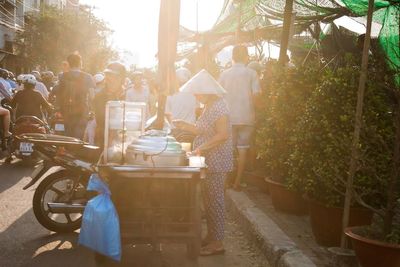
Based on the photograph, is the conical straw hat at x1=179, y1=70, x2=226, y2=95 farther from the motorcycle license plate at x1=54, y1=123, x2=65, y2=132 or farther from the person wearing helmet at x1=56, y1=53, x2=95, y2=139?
the motorcycle license plate at x1=54, y1=123, x2=65, y2=132

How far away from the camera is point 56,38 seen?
4781 cm

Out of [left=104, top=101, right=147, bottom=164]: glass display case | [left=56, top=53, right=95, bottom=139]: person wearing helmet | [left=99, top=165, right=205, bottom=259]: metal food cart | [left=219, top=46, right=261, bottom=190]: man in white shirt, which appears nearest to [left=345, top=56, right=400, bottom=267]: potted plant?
[left=99, top=165, right=205, bottom=259]: metal food cart

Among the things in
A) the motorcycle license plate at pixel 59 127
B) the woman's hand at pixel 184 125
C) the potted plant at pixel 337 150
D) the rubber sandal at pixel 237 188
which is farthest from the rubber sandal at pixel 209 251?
the motorcycle license plate at pixel 59 127

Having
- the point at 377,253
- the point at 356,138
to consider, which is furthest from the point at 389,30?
the point at 377,253

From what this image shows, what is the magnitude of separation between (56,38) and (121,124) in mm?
44732

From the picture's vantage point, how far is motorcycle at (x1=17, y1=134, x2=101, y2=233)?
589cm

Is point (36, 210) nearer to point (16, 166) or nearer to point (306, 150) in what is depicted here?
point (306, 150)

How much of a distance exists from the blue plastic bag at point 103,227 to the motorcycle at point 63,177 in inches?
50.9

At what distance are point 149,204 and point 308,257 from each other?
1540 mm

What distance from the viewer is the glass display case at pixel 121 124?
538 centimetres

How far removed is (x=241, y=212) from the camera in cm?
686

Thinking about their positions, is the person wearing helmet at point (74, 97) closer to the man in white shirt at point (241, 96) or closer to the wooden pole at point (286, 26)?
the man in white shirt at point (241, 96)

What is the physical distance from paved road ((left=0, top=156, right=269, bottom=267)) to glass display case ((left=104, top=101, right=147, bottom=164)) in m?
1.06

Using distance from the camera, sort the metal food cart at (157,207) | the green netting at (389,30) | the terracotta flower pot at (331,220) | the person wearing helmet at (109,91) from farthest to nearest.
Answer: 1. the person wearing helmet at (109,91)
2. the green netting at (389,30)
3. the terracotta flower pot at (331,220)
4. the metal food cart at (157,207)
